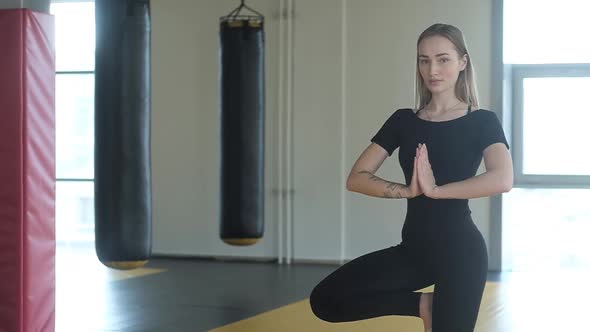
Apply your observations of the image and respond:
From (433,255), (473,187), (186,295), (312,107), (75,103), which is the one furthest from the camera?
(75,103)

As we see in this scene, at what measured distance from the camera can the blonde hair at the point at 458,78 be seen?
2.63 m

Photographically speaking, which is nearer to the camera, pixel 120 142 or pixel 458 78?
pixel 458 78

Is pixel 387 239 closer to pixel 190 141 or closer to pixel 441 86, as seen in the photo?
pixel 190 141

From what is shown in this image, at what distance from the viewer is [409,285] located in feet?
8.79

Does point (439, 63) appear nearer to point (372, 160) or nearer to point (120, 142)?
point (372, 160)

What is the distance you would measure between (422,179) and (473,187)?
147 mm

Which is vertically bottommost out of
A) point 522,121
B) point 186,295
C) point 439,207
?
point 186,295

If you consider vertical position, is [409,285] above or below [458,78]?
below

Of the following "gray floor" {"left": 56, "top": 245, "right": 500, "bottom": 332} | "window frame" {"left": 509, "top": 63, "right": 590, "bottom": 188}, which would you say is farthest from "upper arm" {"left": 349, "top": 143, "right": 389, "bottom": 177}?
"window frame" {"left": 509, "top": 63, "right": 590, "bottom": 188}

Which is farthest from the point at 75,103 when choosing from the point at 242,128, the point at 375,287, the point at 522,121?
the point at 375,287

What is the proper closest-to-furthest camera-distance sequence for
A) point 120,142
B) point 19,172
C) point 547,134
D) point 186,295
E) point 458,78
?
point 458,78 < point 19,172 < point 120,142 < point 186,295 < point 547,134

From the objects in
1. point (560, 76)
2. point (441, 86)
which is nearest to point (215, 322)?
point (441, 86)

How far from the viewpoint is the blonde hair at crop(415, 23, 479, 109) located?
2.63 metres

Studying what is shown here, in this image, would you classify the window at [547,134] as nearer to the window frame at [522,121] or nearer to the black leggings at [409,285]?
the window frame at [522,121]
